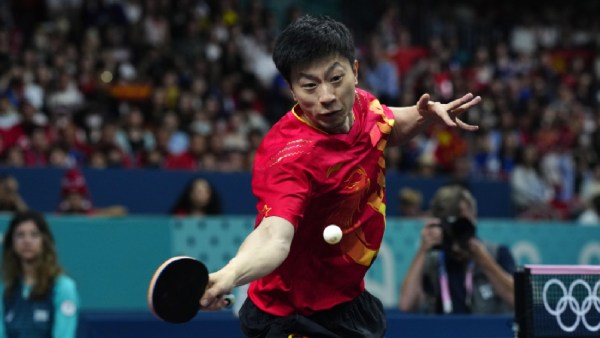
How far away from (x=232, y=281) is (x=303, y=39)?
1.01 meters

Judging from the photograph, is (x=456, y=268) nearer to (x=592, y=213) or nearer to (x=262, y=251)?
(x=262, y=251)

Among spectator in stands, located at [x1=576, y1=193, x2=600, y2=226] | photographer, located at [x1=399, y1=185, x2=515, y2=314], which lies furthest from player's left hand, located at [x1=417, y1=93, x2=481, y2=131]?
spectator in stands, located at [x1=576, y1=193, x2=600, y2=226]

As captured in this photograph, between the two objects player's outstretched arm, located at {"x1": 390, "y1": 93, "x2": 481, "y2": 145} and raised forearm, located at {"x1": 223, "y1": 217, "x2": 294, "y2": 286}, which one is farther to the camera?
player's outstretched arm, located at {"x1": 390, "y1": 93, "x2": 481, "y2": 145}

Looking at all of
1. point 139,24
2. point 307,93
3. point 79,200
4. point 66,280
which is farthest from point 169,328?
point 139,24

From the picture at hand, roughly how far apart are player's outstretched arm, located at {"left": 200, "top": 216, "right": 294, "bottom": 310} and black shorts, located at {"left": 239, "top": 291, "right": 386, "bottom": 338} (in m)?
0.51

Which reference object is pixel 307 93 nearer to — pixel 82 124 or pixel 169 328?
pixel 169 328

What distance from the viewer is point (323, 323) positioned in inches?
156

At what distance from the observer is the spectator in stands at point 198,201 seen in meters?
10.4

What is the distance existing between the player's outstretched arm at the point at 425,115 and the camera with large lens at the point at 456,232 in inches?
94.2

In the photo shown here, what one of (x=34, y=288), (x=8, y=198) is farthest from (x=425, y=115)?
(x=8, y=198)

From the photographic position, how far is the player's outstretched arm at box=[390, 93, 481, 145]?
3977mm

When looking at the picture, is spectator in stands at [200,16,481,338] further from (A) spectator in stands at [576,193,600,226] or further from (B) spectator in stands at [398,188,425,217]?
(A) spectator in stands at [576,193,600,226]

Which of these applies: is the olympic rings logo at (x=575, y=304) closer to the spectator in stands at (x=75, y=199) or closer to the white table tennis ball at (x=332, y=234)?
the white table tennis ball at (x=332, y=234)

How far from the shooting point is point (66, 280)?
21.7 feet
